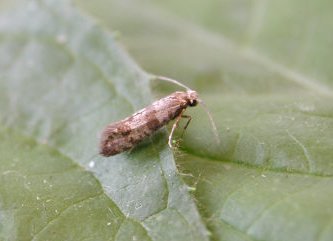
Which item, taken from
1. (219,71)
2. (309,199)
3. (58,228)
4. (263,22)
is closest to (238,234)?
(309,199)

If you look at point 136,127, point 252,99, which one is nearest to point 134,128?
point 136,127

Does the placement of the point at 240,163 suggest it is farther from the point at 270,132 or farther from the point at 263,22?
the point at 263,22

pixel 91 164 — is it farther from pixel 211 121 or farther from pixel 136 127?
pixel 211 121

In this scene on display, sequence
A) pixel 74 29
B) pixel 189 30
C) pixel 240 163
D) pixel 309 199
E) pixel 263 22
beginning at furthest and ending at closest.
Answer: pixel 189 30
pixel 263 22
pixel 74 29
pixel 240 163
pixel 309 199

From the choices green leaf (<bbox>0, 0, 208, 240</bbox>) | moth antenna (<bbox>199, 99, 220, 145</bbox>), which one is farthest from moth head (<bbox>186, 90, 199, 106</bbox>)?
green leaf (<bbox>0, 0, 208, 240</bbox>)

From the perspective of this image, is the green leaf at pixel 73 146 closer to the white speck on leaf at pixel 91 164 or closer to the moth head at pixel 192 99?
the white speck on leaf at pixel 91 164

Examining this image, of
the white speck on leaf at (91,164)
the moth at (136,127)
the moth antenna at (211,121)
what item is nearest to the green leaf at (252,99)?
the moth antenna at (211,121)
